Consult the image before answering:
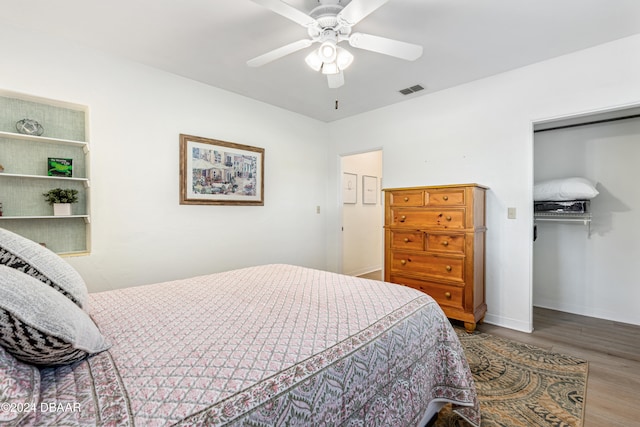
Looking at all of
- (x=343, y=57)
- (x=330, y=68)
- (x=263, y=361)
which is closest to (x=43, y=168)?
(x=330, y=68)

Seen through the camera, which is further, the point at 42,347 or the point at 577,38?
the point at 577,38

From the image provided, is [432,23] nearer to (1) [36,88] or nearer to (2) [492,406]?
(2) [492,406]

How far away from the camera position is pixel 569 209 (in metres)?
3.10

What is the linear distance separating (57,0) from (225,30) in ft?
3.54

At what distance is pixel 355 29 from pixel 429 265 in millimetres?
2288

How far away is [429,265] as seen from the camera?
3000mm

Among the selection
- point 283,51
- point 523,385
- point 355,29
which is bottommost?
point 523,385

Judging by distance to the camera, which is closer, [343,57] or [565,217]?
[343,57]

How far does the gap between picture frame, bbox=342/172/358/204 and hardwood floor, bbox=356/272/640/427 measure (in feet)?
8.86

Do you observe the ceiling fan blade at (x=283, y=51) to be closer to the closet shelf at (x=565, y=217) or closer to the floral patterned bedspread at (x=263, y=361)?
the floral patterned bedspread at (x=263, y=361)

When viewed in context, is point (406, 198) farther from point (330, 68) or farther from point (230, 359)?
point (230, 359)

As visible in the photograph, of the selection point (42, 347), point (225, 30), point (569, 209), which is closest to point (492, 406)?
point (42, 347)

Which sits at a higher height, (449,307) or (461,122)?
(461,122)

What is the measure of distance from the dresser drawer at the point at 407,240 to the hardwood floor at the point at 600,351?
3.35 ft
